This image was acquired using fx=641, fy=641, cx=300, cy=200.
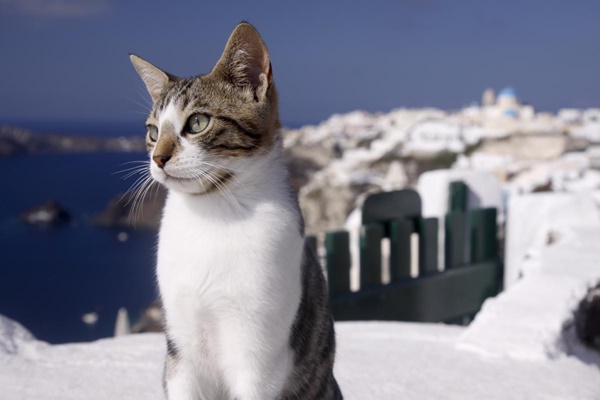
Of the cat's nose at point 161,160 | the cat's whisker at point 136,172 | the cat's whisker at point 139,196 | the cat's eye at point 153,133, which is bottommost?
the cat's whisker at point 139,196

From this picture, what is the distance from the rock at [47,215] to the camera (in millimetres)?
11659

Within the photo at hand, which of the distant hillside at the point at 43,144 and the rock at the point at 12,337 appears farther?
the distant hillside at the point at 43,144

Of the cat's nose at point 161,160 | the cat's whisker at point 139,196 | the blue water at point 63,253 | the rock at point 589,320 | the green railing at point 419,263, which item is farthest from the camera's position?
the blue water at point 63,253

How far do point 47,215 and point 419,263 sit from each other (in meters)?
10.1

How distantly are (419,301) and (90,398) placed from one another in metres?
2.33

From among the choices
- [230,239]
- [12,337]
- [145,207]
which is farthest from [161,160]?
[12,337]

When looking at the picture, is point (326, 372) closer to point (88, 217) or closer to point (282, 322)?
point (282, 322)

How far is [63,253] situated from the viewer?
11.3 meters

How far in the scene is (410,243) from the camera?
3719 mm

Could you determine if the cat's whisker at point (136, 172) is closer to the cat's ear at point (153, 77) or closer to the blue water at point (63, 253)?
the cat's ear at point (153, 77)

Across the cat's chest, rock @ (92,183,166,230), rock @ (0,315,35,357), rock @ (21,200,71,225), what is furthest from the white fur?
rock @ (21,200,71,225)

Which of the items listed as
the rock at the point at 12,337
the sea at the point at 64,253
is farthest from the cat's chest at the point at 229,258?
the sea at the point at 64,253

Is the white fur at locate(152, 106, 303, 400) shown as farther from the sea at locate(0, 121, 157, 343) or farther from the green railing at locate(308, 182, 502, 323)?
the sea at locate(0, 121, 157, 343)

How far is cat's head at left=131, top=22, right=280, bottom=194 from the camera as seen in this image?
3.98 ft
